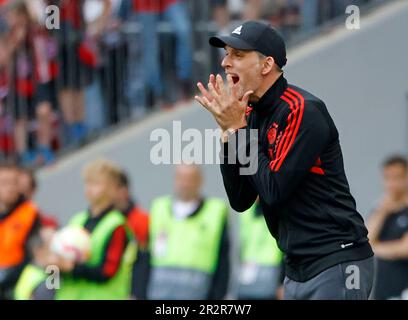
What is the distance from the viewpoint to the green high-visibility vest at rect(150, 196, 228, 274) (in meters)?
9.62

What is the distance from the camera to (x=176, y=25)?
1110 cm

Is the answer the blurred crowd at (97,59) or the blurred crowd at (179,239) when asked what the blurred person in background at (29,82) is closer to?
the blurred crowd at (97,59)

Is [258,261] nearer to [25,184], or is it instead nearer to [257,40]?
[25,184]

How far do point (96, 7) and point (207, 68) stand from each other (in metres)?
1.22

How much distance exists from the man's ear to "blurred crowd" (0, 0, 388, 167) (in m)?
5.00

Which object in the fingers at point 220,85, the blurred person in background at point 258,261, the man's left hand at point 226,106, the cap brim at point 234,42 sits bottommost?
the blurred person in background at point 258,261

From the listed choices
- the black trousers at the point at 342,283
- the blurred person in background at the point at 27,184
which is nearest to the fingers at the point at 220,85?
the black trousers at the point at 342,283

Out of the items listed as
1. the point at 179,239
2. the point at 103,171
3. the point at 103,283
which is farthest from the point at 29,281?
the point at 179,239

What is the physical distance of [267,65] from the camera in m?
5.99

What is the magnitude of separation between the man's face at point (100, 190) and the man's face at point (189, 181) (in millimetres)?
770

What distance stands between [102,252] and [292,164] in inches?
123

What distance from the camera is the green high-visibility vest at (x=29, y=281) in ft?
28.7
